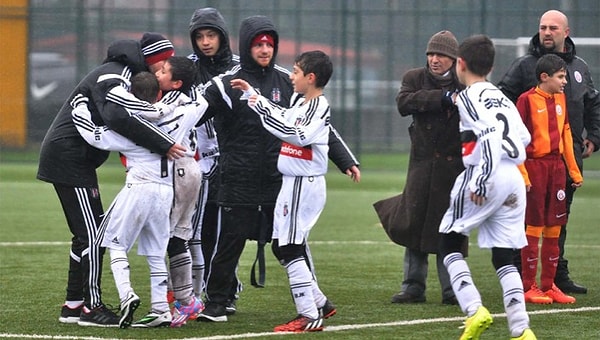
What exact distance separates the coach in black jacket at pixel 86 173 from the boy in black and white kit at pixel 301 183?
32.1 inches

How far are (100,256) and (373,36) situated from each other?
53.1 ft

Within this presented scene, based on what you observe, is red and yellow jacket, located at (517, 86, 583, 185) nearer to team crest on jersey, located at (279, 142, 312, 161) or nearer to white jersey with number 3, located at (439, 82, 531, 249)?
white jersey with number 3, located at (439, 82, 531, 249)

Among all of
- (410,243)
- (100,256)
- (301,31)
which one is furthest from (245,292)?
(301,31)

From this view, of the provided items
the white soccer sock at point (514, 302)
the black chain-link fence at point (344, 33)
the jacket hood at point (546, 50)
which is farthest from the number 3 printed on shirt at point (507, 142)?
the black chain-link fence at point (344, 33)

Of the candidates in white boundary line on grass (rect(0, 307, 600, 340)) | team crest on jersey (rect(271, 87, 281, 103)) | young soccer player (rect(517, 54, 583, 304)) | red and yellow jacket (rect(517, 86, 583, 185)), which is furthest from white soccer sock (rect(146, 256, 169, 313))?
red and yellow jacket (rect(517, 86, 583, 185))

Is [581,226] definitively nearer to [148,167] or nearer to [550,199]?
[550,199]

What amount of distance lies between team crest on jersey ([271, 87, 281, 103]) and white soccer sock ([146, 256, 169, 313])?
123 centimetres

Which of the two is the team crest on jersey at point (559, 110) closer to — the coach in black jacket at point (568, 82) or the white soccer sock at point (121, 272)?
the coach in black jacket at point (568, 82)

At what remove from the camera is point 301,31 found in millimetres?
23391

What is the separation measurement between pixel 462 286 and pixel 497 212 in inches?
18.3

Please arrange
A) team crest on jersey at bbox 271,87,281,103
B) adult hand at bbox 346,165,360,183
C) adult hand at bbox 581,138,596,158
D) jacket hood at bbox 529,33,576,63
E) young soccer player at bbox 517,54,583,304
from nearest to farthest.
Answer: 1. adult hand at bbox 346,165,360,183
2. team crest on jersey at bbox 271,87,281,103
3. young soccer player at bbox 517,54,583,304
4. jacket hood at bbox 529,33,576,63
5. adult hand at bbox 581,138,596,158

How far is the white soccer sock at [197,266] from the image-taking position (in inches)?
340

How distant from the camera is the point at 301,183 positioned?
24.6ft

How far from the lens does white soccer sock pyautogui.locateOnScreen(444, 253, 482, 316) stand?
7.02 metres
